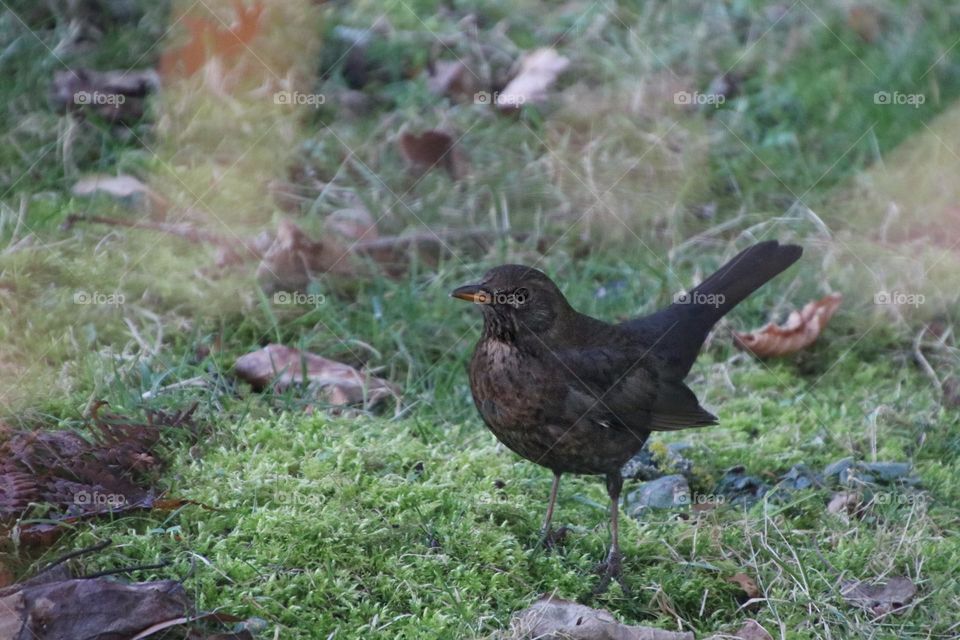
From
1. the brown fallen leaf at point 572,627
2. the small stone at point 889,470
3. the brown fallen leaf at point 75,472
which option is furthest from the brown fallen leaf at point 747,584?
the brown fallen leaf at point 75,472

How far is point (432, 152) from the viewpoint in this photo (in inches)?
280

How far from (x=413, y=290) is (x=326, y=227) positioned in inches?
28.3

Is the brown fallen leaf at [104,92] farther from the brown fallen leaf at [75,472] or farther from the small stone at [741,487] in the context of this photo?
the small stone at [741,487]

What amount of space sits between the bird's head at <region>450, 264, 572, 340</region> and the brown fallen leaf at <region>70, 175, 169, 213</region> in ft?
9.02

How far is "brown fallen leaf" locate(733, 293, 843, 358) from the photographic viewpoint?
5.91 m

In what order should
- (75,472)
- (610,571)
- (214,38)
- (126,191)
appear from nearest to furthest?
(75,472)
(610,571)
(126,191)
(214,38)

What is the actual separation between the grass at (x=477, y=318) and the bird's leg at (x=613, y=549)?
0.19 feet

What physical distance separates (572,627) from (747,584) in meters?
0.78

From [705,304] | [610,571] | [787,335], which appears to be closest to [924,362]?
[787,335]

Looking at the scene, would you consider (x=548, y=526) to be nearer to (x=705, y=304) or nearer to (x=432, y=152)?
(x=705, y=304)

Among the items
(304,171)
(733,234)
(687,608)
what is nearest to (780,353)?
(733,234)

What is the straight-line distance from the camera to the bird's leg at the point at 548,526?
408cm

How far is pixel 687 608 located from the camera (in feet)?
12.6

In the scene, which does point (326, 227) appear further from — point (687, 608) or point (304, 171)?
point (687, 608)
